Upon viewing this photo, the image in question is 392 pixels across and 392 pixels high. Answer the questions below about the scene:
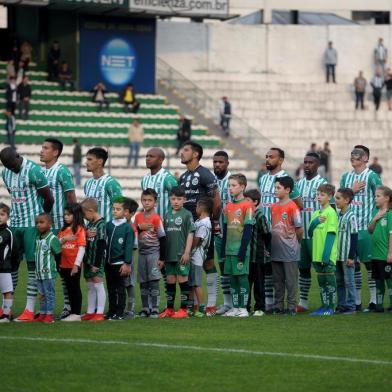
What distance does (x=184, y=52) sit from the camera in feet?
153

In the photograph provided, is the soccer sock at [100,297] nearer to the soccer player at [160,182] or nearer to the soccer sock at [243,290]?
the soccer player at [160,182]

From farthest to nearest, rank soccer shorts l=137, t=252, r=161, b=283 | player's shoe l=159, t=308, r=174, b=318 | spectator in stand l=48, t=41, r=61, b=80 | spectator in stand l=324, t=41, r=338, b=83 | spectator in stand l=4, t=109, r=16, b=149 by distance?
spectator in stand l=324, t=41, r=338, b=83 < spectator in stand l=48, t=41, r=61, b=80 < spectator in stand l=4, t=109, r=16, b=149 < player's shoe l=159, t=308, r=174, b=318 < soccer shorts l=137, t=252, r=161, b=283

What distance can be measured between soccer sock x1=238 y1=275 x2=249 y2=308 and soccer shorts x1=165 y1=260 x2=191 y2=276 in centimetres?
66

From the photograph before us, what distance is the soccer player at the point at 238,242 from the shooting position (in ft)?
52.5

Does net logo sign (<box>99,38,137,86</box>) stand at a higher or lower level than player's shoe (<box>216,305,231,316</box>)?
higher

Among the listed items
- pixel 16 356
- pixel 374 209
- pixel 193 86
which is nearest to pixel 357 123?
pixel 193 86

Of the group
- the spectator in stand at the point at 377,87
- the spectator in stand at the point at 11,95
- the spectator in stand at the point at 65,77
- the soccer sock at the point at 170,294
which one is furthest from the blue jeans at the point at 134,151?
the soccer sock at the point at 170,294

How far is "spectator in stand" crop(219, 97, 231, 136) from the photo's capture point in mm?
41719

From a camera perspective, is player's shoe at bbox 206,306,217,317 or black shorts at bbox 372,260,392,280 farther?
black shorts at bbox 372,260,392,280

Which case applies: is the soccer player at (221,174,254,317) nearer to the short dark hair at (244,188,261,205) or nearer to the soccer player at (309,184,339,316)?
the short dark hair at (244,188,261,205)

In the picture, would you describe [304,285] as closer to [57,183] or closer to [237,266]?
[237,266]

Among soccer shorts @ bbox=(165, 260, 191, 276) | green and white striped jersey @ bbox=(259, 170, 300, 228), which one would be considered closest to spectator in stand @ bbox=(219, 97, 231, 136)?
green and white striped jersey @ bbox=(259, 170, 300, 228)

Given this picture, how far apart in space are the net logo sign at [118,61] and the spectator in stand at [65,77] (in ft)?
4.01

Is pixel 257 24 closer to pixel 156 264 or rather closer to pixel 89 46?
pixel 89 46
